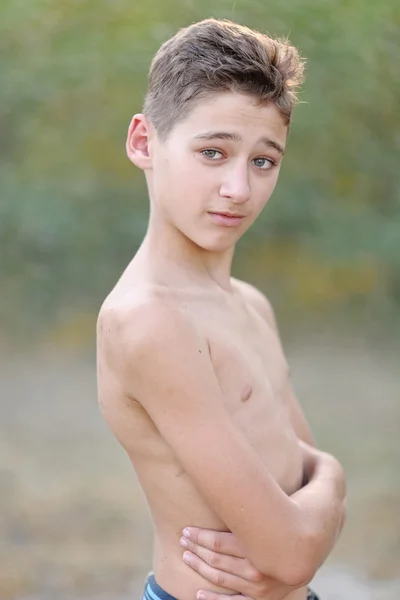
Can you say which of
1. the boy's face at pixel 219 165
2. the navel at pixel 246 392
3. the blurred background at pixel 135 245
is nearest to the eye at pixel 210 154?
the boy's face at pixel 219 165

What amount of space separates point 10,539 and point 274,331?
128 cm

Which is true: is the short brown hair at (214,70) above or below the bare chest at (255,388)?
above

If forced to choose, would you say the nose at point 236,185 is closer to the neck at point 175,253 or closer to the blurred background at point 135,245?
the neck at point 175,253

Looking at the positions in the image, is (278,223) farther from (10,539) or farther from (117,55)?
(10,539)

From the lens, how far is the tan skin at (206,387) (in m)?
1.11

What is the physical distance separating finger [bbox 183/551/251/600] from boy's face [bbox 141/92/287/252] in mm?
430

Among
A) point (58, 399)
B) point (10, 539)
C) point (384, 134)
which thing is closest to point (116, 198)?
point (58, 399)

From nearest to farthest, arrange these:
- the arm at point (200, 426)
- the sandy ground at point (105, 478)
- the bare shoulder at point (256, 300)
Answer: the arm at point (200, 426)
the bare shoulder at point (256, 300)
the sandy ground at point (105, 478)

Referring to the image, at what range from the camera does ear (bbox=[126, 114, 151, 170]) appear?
1261mm

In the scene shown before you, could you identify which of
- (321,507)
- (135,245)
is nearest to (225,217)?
(321,507)

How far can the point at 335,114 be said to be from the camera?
2.60m

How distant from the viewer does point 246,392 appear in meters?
1.21

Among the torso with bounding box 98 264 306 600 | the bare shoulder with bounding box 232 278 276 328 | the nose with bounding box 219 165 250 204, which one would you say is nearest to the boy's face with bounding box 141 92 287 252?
the nose with bounding box 219 165 250 204

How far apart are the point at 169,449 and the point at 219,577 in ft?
0.62
